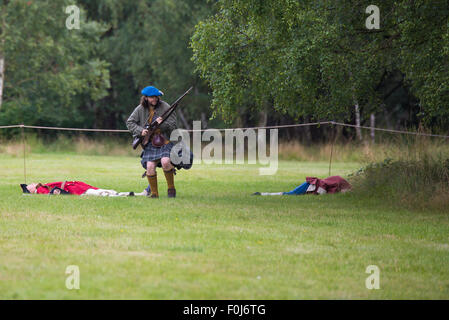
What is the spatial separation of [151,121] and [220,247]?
5889mm

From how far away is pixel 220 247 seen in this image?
8.06 meters

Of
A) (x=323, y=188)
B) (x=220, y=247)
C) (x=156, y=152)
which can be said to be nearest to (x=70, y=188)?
(x=156, y=152)

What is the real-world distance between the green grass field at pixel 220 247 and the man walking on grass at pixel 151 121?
0.56m

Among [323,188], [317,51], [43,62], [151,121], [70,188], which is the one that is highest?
[43,62]

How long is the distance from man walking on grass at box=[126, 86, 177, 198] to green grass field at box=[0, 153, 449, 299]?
0.56 metres

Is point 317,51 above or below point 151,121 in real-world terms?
above

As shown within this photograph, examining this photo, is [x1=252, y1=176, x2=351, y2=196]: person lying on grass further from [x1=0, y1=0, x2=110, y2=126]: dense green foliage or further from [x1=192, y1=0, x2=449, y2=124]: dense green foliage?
[x1=0, y1=0, x2=110, y2=126]: dense green foliage

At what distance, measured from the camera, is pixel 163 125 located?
1342 cm

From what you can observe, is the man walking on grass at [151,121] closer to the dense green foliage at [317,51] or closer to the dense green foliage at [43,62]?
the dense green foliage at [317,51]

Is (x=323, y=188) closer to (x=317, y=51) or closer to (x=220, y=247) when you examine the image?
(x=317, y=51)

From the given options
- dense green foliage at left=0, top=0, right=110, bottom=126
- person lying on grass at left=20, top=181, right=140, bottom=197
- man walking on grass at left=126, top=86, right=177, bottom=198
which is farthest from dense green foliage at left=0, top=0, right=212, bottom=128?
man walking on grass at left=126, top=86, right=177, bottom=198

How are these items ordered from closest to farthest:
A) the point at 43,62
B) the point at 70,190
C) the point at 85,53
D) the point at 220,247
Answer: the point at 220,247 → the point at 70,190 → the point at 43,62 → the point at 85,53

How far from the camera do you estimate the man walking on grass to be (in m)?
13.4

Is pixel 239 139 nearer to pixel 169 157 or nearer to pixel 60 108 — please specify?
pixel 60 108
